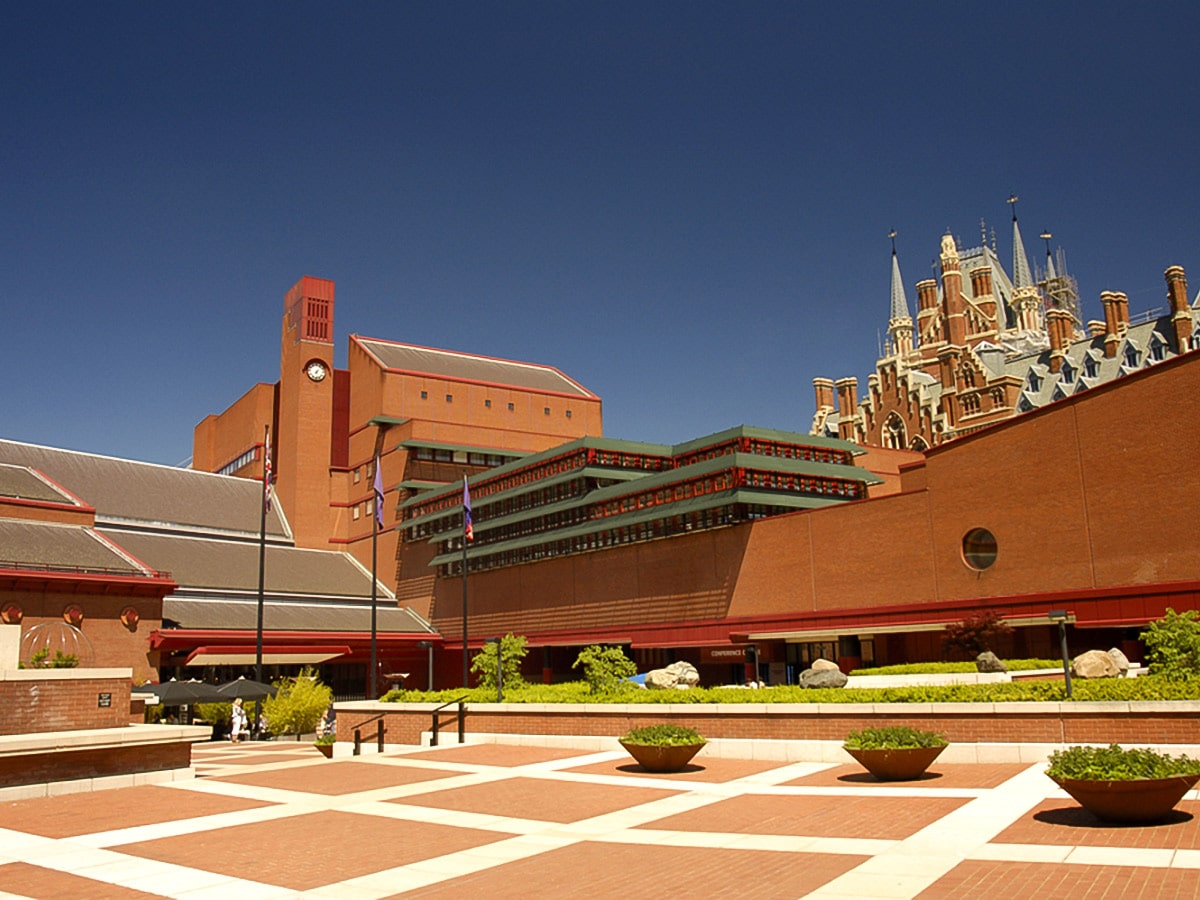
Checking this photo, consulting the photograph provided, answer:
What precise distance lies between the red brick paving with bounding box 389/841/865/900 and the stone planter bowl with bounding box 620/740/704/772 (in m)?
6.92

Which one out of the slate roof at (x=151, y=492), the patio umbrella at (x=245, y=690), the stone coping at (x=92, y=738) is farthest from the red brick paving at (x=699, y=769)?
the slate roof at (x=151, y=492)

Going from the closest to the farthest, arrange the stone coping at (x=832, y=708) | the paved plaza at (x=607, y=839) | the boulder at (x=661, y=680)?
the paved plaza at (x=607, y=839)
the stone coping at (x=832, y=708)
the boulder at (x=661, y=680)

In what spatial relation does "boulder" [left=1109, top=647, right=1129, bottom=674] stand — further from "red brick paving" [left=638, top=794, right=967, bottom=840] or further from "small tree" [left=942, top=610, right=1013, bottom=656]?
"red brick paving" [left=638, top=794, right=967, bottom=840]

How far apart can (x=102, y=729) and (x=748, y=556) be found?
32.3 m

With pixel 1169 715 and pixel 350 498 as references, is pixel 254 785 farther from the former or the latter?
pixel 350 498

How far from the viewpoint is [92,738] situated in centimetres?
2128

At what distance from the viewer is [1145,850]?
11641 millimetres

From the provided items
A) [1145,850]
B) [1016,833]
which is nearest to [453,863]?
[1016,833]

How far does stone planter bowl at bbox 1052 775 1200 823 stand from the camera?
12688 mm

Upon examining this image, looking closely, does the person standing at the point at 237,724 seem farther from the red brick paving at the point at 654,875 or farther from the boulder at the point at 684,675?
the red brick paving at the point at 654,875

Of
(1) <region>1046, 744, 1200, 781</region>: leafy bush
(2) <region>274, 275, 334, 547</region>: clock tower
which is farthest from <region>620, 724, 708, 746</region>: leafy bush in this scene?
(2) <region>274, 275, 334, 547</region>: clock tower

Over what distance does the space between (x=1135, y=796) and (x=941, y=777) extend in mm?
5809

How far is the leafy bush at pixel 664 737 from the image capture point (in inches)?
813

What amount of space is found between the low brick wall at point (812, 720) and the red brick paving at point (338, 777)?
4207 millimetres
